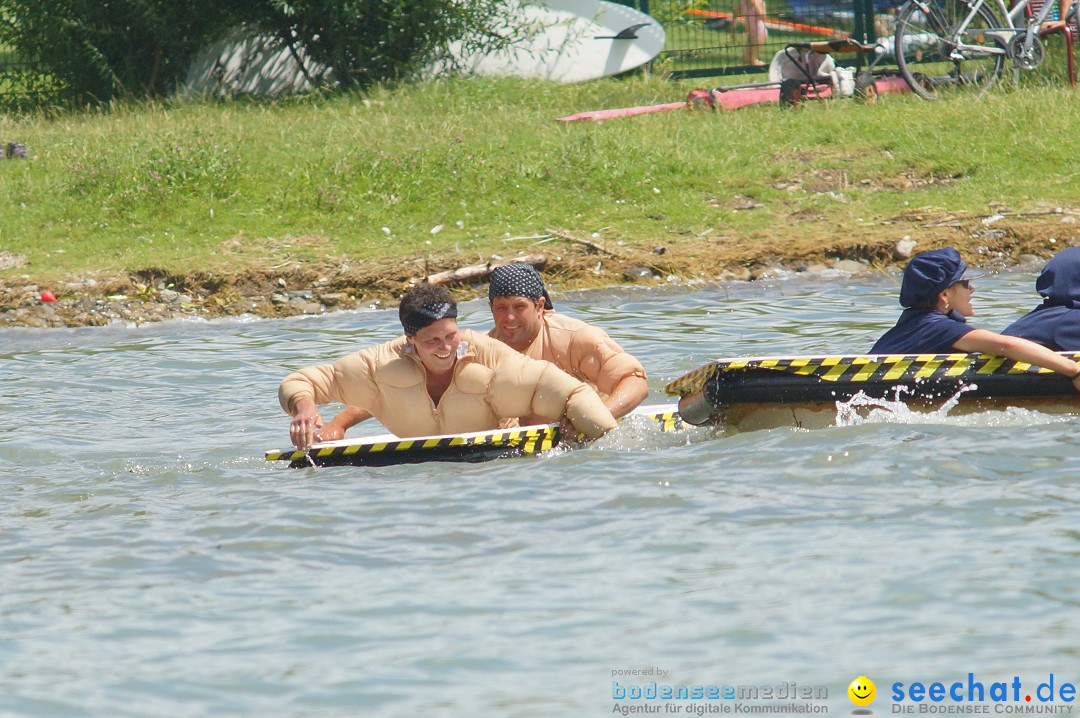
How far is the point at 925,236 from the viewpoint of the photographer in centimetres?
1291

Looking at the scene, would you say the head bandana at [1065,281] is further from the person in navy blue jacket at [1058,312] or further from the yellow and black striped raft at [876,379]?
the yellow and black striped raft at [876,379]

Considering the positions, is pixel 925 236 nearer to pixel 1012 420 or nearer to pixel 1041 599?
pixel 1012 420

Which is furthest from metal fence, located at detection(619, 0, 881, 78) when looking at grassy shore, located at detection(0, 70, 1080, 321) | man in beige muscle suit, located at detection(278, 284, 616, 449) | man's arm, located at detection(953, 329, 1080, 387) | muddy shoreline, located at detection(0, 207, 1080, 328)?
man in beige muscle suit, located at detection(278, 284, 616, 449)

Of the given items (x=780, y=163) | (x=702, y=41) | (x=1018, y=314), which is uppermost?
(x=702, y=41)

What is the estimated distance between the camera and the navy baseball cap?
24.6 feet

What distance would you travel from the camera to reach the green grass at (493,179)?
1352cm

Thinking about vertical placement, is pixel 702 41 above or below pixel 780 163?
above

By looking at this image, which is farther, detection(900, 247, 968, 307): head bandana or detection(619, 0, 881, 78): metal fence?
detection(619, 0, 881, 78): metal fence

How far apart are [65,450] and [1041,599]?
220 inches

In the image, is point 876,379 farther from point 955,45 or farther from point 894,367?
point 955,45

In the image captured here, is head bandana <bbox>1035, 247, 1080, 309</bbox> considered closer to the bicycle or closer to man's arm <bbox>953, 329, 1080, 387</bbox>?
man's arm <bbox>953, 329, 1080, 387</bbox>

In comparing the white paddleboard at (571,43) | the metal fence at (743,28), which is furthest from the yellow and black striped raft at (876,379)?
the metal fence at (743,28)

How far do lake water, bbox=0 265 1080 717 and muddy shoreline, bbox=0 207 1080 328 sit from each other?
388cm

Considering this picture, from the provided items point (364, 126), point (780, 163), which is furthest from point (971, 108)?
point (364, 126)
